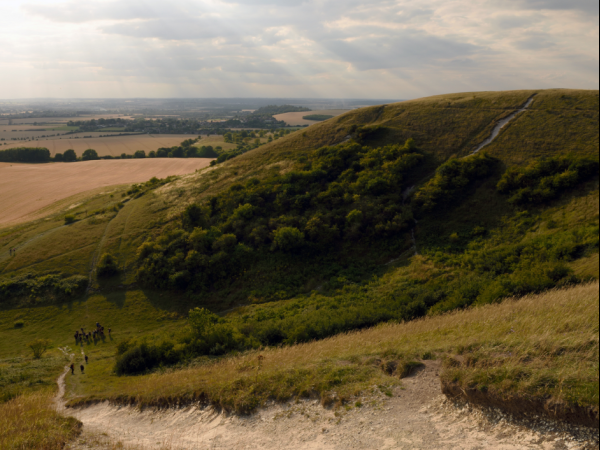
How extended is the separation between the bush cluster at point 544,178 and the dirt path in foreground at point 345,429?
2530 cm

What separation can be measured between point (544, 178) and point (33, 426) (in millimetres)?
42466

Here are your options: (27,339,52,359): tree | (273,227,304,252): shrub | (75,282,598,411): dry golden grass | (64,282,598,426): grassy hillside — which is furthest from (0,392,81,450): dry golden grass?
(273,227,304,252): shrub

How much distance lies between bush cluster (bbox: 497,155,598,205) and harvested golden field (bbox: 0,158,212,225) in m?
84.6

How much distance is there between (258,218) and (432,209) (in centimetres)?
2144

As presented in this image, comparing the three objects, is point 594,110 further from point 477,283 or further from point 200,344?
point 200,344

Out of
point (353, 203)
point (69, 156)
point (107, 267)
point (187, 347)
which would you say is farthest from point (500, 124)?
point (69, 156)

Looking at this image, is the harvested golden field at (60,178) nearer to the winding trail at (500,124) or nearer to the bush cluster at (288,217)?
the bush cluster at (288,217)

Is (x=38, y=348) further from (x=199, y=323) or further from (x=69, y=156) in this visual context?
(x=69, y=156)

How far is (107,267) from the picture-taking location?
132 ft

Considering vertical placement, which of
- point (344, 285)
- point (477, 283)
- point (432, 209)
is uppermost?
point (432, 209)

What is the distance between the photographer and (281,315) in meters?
28.4

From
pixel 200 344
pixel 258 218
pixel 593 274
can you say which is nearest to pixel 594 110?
pixel 593 274

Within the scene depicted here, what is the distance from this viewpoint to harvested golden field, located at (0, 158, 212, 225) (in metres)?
74.5

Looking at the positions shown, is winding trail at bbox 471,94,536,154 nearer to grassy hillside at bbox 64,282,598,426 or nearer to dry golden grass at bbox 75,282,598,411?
dry golden grass at bbox 75,282,598,411
